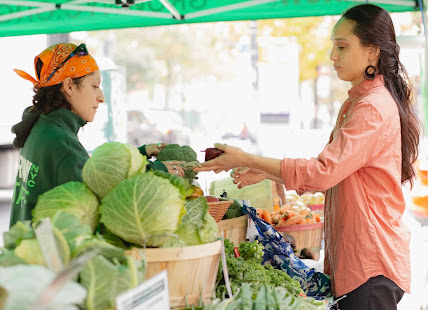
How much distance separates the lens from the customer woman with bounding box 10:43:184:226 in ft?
8.46

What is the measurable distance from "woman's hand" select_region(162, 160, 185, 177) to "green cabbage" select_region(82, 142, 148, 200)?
71 cm

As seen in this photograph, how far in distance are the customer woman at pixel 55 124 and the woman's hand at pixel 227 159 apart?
0.21m

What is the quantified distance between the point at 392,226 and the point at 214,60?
28041 mm

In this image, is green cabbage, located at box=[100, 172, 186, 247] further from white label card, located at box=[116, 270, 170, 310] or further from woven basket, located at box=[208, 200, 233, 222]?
woven basket, located at box=[208, 200, 233, 222]

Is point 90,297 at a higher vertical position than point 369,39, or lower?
lower

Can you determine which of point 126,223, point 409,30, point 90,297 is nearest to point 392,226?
point 126,223

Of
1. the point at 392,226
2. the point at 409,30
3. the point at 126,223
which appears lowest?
the point at 392,226

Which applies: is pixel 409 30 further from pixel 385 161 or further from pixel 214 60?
pixel 385 161

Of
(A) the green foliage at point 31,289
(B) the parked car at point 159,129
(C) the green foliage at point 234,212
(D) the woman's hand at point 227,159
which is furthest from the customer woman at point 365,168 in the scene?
(B) the parked car at point 159,129

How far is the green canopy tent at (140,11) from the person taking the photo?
4.52 metres

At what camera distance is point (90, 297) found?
1521 millimetres

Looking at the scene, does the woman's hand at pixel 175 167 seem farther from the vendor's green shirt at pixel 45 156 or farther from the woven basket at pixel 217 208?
the woven basket at pixel 217 208

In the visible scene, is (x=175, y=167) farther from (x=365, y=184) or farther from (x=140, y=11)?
(x=140, y=11)

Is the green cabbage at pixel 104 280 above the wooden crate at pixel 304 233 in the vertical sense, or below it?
above
